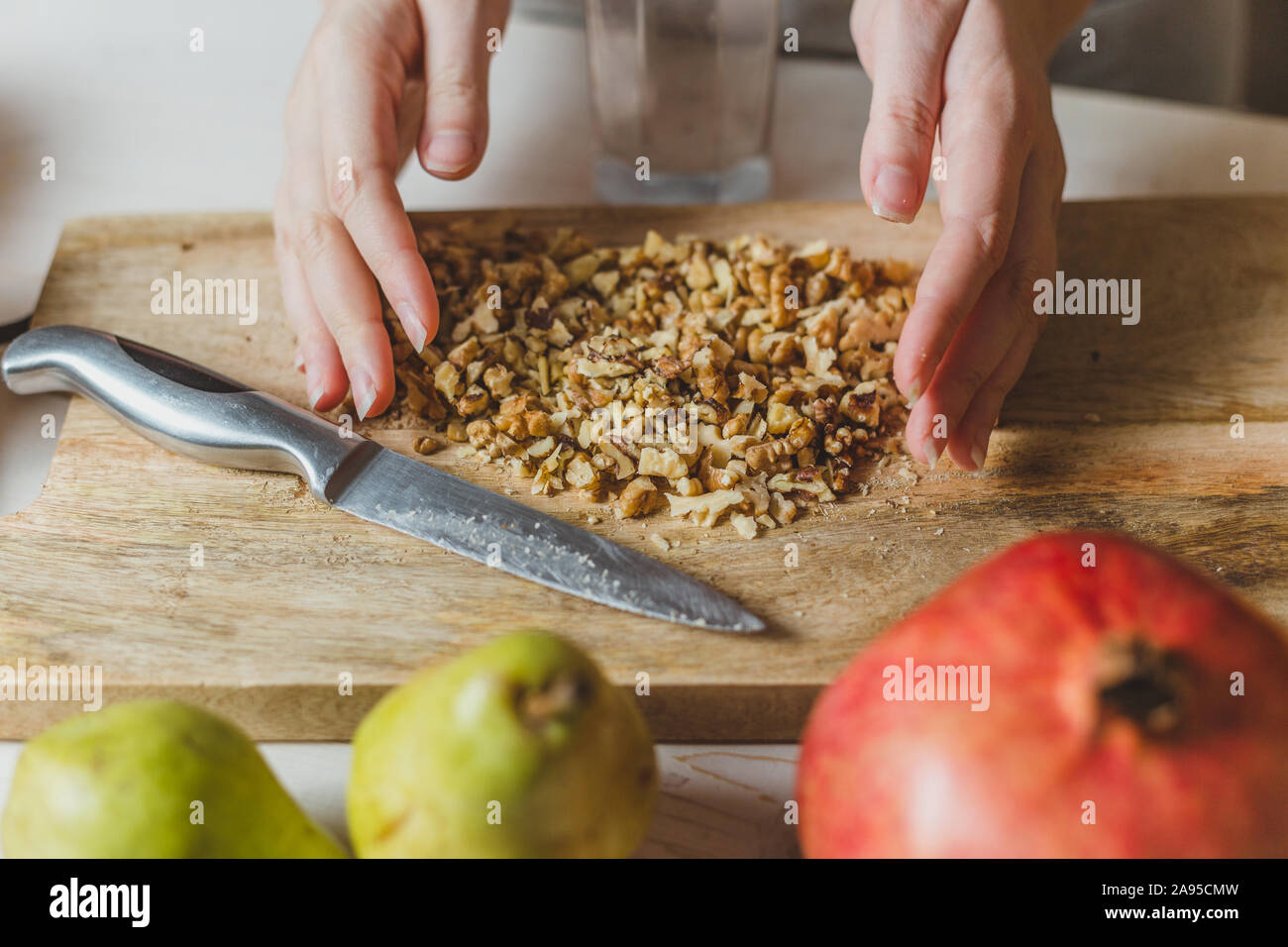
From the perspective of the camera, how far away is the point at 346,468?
0.86 metres

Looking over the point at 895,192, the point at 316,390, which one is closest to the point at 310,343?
the point at 316,390

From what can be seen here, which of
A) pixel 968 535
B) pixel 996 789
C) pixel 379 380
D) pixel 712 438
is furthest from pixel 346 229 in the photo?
pixel 996 789

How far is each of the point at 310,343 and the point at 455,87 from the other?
0.27 metres

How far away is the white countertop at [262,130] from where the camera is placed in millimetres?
1340

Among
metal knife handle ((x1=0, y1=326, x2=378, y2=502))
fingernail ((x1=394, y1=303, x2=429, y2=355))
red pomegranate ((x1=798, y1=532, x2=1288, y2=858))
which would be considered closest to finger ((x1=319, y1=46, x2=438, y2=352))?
fingernail ((x1=394, y1=303, x2=429, y2=355))

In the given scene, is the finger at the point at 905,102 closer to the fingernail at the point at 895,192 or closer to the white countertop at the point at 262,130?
the fingernail at the point at 895,192

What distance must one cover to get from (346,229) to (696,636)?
0.50 meters

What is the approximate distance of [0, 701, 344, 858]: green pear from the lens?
1.65 feet

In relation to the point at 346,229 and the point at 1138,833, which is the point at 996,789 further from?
the point at 346,229

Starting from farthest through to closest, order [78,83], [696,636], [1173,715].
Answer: [78,83], [696,636], [1173,715]

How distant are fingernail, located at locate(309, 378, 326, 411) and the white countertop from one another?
45 centimetres

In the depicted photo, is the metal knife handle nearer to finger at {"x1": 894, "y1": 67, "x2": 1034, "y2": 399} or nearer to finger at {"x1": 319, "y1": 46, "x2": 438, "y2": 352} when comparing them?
finger at {"x1": 319, "y1": 46, "x2": 438, "y2": 352}

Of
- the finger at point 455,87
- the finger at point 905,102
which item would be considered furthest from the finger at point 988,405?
the finger at point 455,87

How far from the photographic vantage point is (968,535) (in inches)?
33.3
